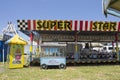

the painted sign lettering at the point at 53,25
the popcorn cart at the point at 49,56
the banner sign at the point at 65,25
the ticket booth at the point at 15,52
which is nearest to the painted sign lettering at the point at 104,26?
the banner sign at the point at 65,25

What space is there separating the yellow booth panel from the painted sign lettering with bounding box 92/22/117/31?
621 cm

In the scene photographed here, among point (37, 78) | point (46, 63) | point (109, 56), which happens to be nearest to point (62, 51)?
point (46, 63)

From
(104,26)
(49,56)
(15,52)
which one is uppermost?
(104,26)

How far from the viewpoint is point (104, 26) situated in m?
18.8

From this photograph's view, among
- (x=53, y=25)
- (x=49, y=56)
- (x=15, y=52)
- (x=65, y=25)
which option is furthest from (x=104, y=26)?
(x=15, y=52)

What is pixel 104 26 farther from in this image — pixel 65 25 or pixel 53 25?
pixel 53 25

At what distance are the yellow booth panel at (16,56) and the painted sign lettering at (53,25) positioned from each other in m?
2.21

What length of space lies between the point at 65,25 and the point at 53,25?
956 millimetres

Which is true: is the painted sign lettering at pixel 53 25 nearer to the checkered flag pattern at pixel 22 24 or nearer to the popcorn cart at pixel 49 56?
the checkered flag pattern at pixel 22 24

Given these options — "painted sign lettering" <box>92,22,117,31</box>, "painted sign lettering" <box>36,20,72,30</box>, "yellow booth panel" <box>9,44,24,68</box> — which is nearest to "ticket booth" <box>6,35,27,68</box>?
"yellow booth panel" <box>9,44,24,68</box>

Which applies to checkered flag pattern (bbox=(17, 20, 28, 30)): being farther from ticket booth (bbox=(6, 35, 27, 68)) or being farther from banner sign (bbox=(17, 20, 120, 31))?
ticket booth (bbox=(6, 35, 27, 68))

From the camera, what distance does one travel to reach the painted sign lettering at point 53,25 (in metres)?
17.9

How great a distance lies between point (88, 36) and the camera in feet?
82.4

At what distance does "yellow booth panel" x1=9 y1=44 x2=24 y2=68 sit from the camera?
54.5 ft
